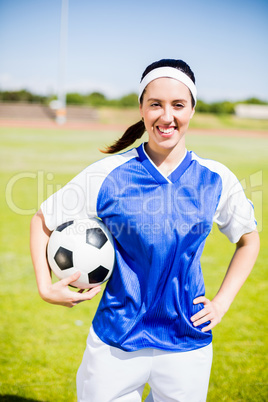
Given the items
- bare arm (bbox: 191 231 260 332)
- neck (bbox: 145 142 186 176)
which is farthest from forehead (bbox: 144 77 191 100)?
bare arm (bbox: 191 231 260 332)

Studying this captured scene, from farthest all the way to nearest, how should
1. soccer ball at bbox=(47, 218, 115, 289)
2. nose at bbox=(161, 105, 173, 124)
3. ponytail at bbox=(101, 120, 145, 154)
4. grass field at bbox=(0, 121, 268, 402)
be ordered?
grass field at bbox=(0, 121, 268, 402), ponytail at bbox=(101, 120, 145, 154), soccer ball at bbox=(47, 218, 115, 289), nose at bbox=(161, 105, 173, 124)

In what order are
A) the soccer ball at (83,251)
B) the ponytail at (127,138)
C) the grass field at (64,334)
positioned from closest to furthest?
the soccer ball at (83,251) → the ponytail at (127,138) → the grass field at (64,334)

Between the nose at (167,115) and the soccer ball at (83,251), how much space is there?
1.79ft

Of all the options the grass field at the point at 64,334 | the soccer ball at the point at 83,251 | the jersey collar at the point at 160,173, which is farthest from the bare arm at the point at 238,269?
the grass field at the point at 64,334

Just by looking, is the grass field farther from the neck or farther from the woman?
the neck

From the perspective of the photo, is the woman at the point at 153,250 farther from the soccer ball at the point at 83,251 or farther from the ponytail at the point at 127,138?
the ponytail at the point at 127,138

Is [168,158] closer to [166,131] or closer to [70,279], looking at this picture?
[166,131]

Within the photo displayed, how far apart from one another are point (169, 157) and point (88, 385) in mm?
1068

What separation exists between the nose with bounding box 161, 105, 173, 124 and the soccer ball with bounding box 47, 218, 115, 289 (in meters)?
0.55

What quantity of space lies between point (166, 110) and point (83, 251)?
74cm

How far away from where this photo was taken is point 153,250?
1.63 metres

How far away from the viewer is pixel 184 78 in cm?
166

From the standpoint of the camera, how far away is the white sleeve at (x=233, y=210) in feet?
5.79

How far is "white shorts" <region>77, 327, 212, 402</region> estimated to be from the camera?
5.42 feet
